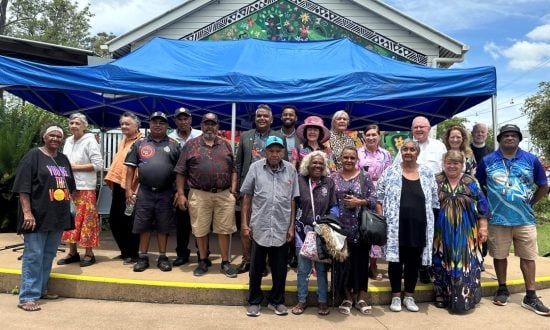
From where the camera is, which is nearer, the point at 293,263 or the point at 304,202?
the point at 304,202

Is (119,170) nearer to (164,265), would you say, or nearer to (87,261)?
(87,261)

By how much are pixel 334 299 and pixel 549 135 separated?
81.0 ft

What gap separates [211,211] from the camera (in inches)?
187

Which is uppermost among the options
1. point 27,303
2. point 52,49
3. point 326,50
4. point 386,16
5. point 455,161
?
point 386,16

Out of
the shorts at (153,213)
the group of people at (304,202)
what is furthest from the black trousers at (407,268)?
the shorts at (153,213)

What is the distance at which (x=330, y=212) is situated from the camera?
403cm

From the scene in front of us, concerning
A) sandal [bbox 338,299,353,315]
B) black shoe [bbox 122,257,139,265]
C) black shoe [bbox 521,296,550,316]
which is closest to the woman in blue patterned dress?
black shoe [bbox 521,296,550,316]

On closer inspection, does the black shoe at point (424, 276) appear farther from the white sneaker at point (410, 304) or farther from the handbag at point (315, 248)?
the handbag at point (315, 248)

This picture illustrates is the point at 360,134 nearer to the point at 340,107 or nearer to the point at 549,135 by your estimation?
the point at 340,107

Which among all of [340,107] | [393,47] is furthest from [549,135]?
[340,107]

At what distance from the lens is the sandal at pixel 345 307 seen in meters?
4.11

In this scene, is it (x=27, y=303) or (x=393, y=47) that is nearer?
(x=27, y=303)

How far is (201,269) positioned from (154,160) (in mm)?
1295

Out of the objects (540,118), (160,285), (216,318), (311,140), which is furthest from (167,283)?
(540,118)
